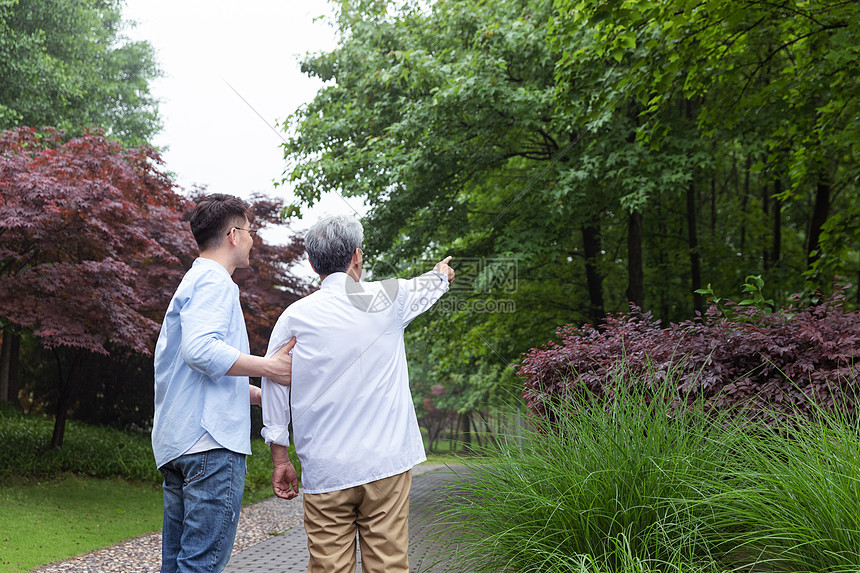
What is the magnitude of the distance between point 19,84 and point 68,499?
13.0 m

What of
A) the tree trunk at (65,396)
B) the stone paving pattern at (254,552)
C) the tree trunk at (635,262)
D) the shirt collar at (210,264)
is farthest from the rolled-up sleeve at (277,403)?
the tree trunk at (65,396)

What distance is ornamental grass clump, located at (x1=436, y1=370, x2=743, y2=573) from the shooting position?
2.66m

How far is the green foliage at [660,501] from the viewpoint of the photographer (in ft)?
7.85

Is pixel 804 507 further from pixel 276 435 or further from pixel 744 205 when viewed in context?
pixel 744 205

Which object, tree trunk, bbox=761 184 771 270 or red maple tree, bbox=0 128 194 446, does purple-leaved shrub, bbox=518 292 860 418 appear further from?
tree trunk, bbox=761 184 771 270

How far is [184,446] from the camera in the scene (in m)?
2.19

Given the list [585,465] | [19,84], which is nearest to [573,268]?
[585,465]

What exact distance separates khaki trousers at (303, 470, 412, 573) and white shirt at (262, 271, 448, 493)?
0.16ft

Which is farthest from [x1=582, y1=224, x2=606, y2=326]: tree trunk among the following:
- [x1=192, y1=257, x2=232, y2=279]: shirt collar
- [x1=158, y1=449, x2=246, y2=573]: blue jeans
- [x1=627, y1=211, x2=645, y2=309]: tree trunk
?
[x1=158, y1=449, x2=246, y2=573]: blue jeans

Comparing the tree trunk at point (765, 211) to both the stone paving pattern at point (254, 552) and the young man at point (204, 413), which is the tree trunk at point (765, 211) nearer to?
the stone paving pattern at point (254, 552)

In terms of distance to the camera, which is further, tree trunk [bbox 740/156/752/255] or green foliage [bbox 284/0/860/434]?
tree trunk [bbox 740/156/752/255]

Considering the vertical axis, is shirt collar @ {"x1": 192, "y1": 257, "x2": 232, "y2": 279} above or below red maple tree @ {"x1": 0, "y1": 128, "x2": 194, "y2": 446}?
below

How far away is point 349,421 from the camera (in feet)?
7.73

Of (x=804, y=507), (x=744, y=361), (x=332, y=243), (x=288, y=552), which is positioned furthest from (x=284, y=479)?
(x=288, y=552)
